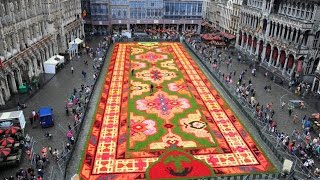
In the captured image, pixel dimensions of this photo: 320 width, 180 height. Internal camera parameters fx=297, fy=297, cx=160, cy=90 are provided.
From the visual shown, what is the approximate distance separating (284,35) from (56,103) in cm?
4041

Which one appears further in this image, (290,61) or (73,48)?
(73,48)

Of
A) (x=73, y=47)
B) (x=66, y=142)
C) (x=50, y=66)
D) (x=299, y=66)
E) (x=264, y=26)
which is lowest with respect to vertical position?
(x=66, y=142)

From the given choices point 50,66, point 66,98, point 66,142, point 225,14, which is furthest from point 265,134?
point 225,14

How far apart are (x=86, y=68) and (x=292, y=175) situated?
130ft

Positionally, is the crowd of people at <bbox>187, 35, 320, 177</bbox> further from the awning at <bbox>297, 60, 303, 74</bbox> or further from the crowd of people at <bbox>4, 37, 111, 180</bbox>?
the crowd of people at <bbox>4, 37, 111, 180</bbox>

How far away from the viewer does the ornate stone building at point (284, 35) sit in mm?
48250

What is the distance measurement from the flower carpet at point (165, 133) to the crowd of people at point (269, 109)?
303cm

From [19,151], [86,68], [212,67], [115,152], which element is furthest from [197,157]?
[86,68]

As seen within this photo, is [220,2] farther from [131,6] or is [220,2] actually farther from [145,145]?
[145,145]

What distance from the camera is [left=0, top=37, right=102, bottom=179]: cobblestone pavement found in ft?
90.4

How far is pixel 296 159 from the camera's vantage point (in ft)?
92.4

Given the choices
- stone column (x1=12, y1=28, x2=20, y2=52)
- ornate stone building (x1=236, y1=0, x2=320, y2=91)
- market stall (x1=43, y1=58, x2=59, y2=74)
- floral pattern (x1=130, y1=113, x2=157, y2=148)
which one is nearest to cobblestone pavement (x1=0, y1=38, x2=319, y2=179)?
market stall (x1=43, y1=58, x2=59, y2=74)

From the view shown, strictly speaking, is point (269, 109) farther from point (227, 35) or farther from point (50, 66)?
point (227, 35)

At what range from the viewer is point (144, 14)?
84.0m
